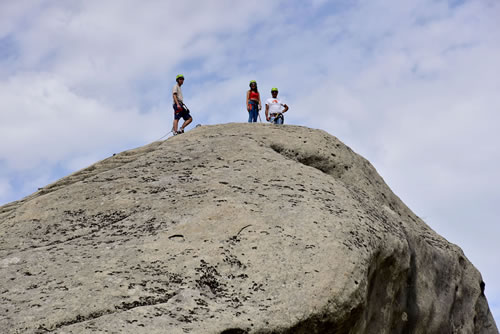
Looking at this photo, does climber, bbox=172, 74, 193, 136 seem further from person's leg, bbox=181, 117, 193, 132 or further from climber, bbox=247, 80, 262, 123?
climber, bbox=247, 80, 262, 123

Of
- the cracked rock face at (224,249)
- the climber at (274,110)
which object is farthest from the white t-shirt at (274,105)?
the cracked rock face at (224,249)

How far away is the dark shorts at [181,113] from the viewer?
49.3 feet

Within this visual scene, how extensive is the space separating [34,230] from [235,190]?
236 centimetres

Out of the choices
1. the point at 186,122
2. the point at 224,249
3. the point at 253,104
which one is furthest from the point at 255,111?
the point at 224,249

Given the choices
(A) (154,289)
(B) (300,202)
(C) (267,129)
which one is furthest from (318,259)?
(C) (267,129)

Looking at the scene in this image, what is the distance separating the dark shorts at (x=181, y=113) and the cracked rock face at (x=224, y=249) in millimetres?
3862

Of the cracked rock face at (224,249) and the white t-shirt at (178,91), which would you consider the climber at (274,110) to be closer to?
the white t-shirt at (178,91)

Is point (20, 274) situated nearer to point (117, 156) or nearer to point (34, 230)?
point (34, 230)

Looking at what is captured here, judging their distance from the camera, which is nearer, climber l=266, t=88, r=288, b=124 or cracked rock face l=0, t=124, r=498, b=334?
cracked rock face l=0, t=124, r=498, b=334

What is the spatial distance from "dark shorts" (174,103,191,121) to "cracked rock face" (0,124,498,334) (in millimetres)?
3862

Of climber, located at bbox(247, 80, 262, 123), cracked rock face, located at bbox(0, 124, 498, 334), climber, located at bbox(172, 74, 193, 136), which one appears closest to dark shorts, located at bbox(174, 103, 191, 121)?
climber, located at bbox(172, 74, 193, 136)

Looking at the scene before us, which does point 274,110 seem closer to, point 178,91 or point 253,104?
point 253,104

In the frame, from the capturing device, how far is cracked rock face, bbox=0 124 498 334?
271 inches

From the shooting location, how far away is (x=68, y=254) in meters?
7.74
